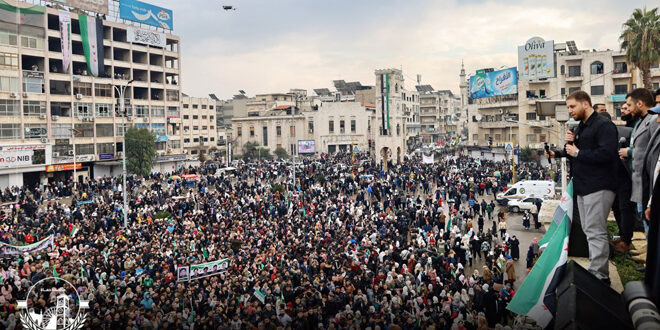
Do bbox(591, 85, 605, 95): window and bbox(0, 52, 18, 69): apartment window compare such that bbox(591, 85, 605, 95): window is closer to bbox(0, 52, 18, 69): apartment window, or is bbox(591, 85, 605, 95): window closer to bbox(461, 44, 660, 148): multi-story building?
bbox(461, 44, 660, 148): multi-story building

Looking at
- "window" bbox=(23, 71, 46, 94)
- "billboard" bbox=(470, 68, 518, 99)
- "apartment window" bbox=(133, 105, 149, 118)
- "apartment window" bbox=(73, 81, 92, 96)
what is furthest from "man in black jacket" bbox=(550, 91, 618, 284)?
"billboard" bbox=(470, 68, 518, 99)

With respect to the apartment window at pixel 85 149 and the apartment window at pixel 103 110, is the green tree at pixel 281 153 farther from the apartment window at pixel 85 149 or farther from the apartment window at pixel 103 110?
the apartment window at pixel 85 149

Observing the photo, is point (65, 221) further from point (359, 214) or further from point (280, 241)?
point (359, 214)

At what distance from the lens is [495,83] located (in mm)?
62344

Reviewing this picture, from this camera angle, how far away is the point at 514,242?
18.8 m

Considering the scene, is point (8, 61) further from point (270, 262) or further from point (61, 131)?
point (270, 262)

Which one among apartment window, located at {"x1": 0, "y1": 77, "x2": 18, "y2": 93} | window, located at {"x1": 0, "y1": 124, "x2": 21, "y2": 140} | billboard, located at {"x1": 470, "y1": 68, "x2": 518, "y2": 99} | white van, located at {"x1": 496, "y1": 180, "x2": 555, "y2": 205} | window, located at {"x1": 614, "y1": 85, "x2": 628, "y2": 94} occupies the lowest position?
white van, located at {"x1": 496, "y1": 180, "x2": 555, "y2": 205}

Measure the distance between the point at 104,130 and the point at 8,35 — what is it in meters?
12.3

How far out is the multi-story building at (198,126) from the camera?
253 ft

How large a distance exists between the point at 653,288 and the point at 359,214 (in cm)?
2323

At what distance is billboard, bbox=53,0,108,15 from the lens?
1933 inches

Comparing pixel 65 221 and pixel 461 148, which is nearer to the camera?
pixel 65 221

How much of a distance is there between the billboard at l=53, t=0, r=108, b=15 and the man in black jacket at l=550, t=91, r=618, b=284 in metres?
53.8

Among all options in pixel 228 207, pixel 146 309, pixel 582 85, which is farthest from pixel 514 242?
pixel 582 85
